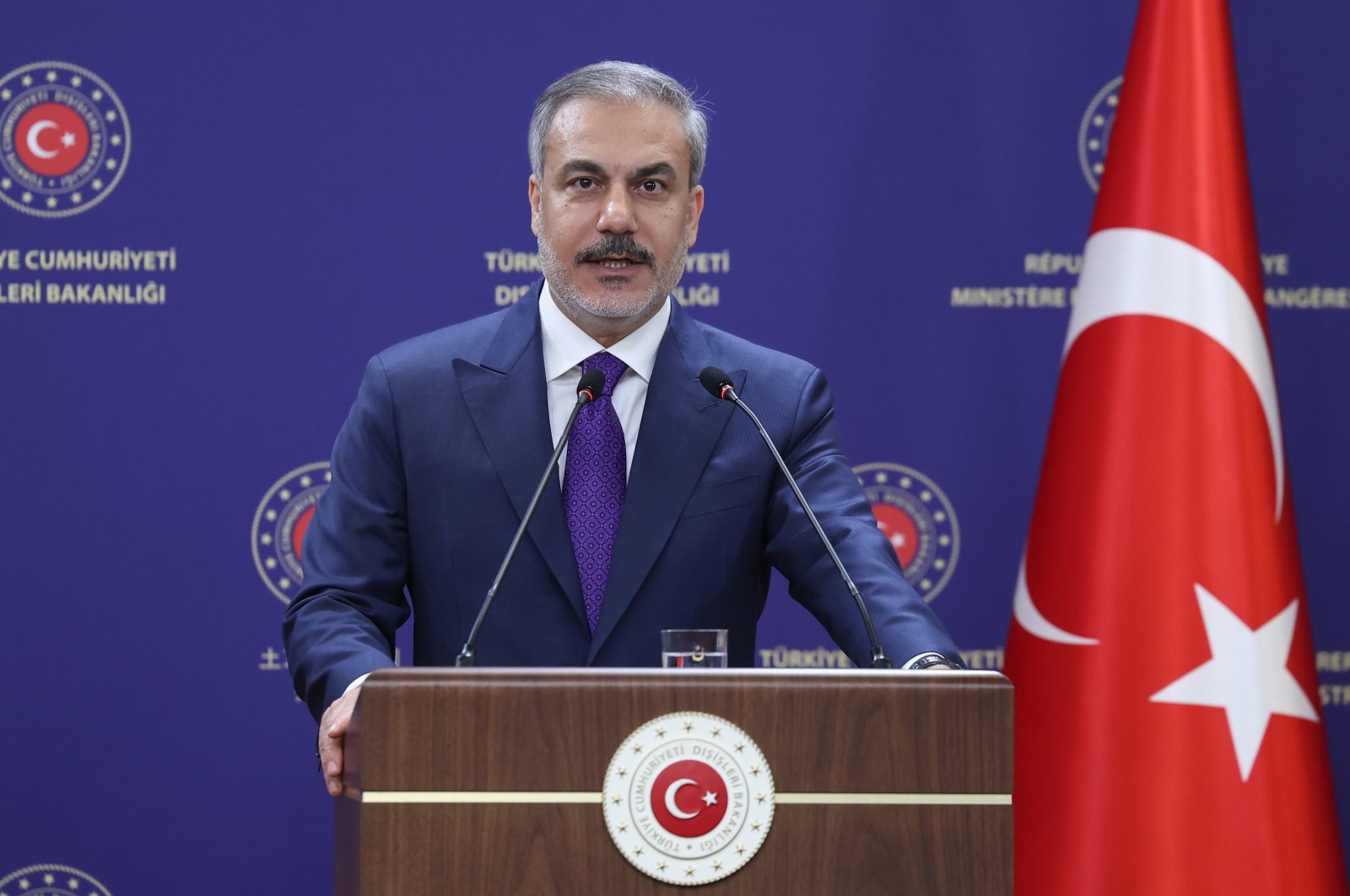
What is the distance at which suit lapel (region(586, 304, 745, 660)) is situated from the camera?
2191mm

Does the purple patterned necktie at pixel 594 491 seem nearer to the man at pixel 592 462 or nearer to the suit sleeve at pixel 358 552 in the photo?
the man at pixel 592 462

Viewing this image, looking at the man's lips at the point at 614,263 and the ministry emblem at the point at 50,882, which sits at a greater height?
the man's lips at the point at 614,263

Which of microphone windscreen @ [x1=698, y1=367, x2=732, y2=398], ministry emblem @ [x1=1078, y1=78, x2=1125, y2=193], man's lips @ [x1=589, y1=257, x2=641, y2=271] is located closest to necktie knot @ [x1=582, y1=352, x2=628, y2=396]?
man's lips @ [x1=589, y1=257, x2=641, y2=271]

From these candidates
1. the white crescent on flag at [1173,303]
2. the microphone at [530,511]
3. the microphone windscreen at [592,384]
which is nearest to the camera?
the microphone at [530,511]

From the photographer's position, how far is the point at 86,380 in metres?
3.18

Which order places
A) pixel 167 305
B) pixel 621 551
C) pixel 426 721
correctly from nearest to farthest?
pixel 426 721 → pixel 621 551 → pixel 167 305

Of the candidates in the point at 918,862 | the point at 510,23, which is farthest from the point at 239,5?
the point at 918,862

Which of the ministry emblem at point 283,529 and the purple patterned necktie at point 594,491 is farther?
the ministry emblem at point 283,529

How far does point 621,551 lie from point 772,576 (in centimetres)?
115

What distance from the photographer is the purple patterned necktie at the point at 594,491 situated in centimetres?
223

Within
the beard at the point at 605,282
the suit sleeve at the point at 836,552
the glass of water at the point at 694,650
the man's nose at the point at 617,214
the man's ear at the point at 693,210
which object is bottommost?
the glass of water at the point at 694,650

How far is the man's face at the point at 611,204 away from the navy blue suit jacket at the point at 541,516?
13cm

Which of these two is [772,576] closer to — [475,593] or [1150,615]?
[1150,615]

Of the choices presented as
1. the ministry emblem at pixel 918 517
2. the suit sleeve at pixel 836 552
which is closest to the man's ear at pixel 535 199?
the suit sleeve at pixel 836 552
